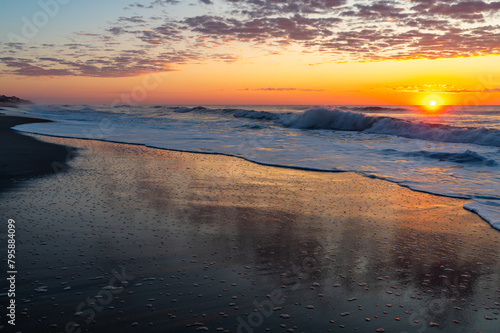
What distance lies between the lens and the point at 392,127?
25953 millimetres

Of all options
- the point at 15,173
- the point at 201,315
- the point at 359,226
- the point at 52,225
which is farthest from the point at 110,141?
the point at 201,315

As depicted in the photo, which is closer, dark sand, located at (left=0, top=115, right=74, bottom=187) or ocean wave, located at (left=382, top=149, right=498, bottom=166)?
dark sand, located at (left=0, top=115, right=74, bottom=187)

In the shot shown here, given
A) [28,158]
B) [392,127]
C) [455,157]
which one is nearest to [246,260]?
[28,158]

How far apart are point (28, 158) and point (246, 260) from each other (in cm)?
895

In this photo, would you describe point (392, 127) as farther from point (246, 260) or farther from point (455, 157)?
point (246, 260)

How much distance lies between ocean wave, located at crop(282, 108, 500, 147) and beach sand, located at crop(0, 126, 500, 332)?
14406 millimetres

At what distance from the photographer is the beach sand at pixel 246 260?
3104 millimetres

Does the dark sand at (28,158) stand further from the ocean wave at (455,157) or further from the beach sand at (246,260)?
the ocean wave at (455,157)

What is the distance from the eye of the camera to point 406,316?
3.18 metres

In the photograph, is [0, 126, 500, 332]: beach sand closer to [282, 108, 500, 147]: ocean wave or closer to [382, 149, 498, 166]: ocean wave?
[382, 149, 498, 166]: ocean wave

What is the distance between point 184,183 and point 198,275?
4431 millimetres

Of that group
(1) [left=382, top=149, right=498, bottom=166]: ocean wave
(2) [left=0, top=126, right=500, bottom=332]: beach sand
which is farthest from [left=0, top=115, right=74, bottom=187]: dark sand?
(1) [left=382, top=149, right=498, bottom=166]: ocean wave

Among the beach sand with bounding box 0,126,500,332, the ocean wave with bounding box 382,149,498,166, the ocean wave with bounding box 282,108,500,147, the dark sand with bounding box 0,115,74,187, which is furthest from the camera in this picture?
the ocean wave with bounding box 282,108,500,147

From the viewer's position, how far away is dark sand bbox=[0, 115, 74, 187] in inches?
339
